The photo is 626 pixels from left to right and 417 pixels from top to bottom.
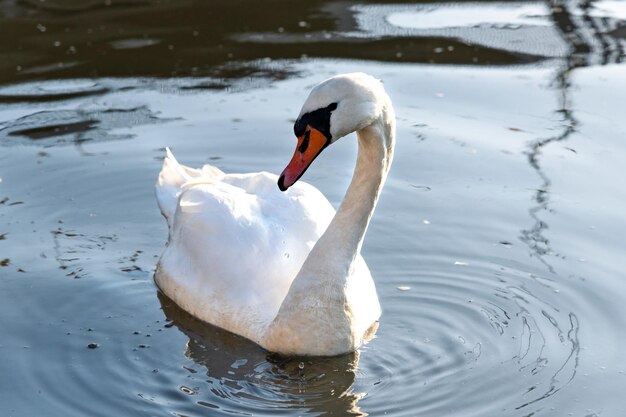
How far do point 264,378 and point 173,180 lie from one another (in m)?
2.21

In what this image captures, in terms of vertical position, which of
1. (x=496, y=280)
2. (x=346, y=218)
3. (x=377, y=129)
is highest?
(x=377, y=129)

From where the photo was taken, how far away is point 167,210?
324 inches

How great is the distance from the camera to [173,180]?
845 centimetres

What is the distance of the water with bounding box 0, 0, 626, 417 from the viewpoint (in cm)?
658

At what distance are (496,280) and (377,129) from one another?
1.72m

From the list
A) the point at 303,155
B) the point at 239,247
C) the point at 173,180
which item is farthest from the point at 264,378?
the point at 173,180

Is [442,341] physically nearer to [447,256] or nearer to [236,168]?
[447,256]

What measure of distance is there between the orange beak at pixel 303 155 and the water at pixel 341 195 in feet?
3.54

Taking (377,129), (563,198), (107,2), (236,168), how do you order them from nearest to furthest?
1. (377,129)
2. (563,198)
3. (236,168)
4. (107,2)

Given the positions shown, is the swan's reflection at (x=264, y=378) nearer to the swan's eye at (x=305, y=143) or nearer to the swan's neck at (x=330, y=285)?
the swan's neck at (x=330, y=285)

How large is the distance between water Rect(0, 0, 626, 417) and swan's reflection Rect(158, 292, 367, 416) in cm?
1

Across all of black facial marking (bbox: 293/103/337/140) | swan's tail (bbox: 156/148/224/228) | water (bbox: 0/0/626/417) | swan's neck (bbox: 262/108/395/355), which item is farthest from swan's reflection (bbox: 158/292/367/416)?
black facial marking (bbox: 293/103/337/140)

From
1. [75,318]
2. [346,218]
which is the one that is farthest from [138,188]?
[346,218]

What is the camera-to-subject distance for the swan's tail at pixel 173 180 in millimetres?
8211
